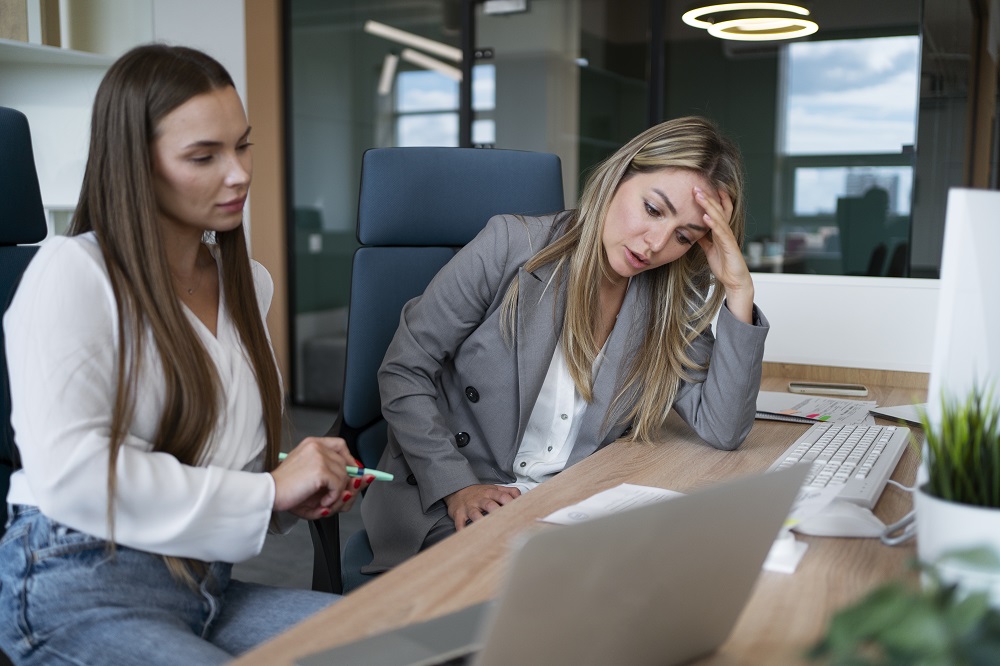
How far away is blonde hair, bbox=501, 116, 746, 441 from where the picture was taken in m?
1.61

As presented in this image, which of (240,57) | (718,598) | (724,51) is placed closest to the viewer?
(718,598)

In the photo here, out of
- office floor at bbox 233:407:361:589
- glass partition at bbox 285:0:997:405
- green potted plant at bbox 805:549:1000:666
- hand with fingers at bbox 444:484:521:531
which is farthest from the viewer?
glass partition at bbox 285:0:997:405

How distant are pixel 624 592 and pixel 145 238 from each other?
773 mm

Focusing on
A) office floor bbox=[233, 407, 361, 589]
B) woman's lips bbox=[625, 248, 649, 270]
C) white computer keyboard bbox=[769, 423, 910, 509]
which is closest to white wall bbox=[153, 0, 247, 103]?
office floor bbox=[233, 407, 361, 589]

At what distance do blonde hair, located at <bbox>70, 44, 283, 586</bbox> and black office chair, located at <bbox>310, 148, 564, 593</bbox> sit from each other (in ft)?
2.04

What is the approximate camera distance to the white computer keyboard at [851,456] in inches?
46.7

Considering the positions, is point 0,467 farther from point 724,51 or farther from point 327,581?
point 724,51

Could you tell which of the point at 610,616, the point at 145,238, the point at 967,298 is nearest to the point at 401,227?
the point at 145,238

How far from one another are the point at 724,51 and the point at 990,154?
1279mm

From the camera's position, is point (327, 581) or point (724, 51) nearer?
point (327, 581)

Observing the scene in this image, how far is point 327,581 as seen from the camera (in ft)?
4.90

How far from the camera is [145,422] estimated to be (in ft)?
3.57

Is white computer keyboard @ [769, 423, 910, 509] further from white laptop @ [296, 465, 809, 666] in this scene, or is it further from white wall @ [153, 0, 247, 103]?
white wall @ [153, 0, 247, 103]

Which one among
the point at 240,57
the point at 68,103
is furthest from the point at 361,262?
the point at 240,57
